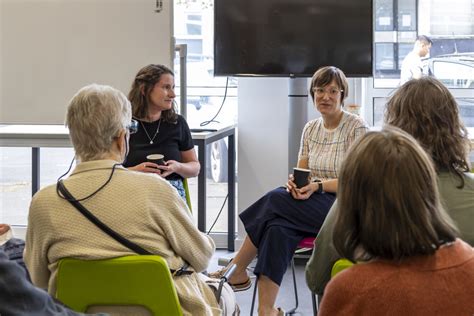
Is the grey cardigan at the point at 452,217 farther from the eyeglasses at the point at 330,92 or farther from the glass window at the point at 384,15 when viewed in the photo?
the glass window at the point at 384,15

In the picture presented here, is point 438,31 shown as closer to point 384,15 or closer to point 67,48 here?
point 384,15

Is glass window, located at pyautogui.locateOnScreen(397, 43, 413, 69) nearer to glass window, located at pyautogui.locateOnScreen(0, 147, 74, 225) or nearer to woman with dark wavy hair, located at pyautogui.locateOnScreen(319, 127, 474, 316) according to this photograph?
glass window, located at pyautogui.locateOnScreen(0, 147, 74, 225)

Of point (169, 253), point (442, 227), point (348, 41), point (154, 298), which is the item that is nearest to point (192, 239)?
point (169, 253)

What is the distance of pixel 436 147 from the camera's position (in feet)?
7.52

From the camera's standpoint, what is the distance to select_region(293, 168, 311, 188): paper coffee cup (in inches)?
129

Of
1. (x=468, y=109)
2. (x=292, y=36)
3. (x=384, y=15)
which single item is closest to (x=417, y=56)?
(x=384, y=15)

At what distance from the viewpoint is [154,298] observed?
2.09 metres

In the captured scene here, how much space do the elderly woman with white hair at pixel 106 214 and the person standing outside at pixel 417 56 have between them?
2923 millimetres

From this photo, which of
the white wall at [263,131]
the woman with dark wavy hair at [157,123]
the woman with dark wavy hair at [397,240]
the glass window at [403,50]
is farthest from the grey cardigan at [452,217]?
the glass window at [403,50]

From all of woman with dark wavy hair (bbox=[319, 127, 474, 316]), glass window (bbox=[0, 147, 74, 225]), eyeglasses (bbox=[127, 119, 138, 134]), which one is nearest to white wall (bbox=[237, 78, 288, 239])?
glass window (bbox=[0, 147, 74, 225])

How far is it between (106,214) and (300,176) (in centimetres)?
134

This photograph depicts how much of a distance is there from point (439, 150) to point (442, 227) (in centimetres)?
90

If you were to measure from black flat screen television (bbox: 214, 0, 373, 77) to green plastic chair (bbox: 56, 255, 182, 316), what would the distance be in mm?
2597

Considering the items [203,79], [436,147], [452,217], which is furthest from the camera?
[203,79]
